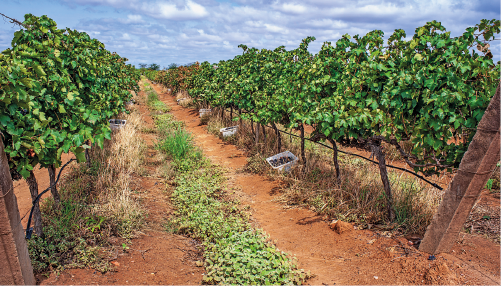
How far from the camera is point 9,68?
97.7 inches

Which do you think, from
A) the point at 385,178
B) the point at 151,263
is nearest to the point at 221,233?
the point at 151,263

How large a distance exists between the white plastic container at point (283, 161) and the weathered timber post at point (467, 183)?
11.4 feet

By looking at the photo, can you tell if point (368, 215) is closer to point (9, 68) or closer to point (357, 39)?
point (357, 39)

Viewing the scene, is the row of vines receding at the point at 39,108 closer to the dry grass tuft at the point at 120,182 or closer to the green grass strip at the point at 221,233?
the dry grass tuft at the point at 120,182

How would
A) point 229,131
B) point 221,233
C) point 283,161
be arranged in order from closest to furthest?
1. point 221,233
2. point 283,161
3. point 229,131

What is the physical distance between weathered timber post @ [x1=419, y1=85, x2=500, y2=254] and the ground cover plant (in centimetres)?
158

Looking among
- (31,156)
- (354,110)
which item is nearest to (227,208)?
(354,110)

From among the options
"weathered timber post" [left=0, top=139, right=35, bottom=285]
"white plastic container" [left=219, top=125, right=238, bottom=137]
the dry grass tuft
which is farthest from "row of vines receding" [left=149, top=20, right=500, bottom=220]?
"white plastic container" [left=219, top=125, right=238, bottom=137]

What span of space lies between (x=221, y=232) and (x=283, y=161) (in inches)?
127

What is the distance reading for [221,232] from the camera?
4332 millimetres

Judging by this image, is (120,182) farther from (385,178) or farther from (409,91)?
(409,91)

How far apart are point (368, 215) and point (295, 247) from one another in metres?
1.23

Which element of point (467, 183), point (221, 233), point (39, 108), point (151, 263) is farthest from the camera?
point (221, 233)

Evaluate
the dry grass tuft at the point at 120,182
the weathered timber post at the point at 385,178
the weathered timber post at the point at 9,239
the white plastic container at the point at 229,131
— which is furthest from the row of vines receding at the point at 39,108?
the white plastic container at the point at 229,131
